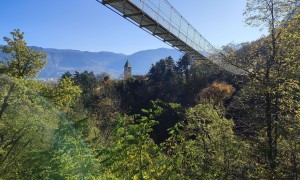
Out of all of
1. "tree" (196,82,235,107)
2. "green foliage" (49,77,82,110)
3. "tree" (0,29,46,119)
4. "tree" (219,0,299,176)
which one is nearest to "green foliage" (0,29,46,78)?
"tree" (0,29,46,119)

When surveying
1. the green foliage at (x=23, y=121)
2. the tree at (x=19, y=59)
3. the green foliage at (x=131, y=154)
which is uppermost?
the tree at (x=19, y=59)

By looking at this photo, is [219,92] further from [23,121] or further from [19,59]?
[23,121]

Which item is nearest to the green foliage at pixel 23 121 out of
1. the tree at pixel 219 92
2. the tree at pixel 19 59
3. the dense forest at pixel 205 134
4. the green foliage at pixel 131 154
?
the dense forest at pixel 205 134

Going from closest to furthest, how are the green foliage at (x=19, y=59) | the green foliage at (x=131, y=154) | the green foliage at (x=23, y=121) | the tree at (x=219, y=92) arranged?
1. the green foliage at (x=131, y=154)
2. the green foliage at (x=23, y=121)
3. the green foliage at (x=19, y=59)
4. the tree at (x=219, y=92)

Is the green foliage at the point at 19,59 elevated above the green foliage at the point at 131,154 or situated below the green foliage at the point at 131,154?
above

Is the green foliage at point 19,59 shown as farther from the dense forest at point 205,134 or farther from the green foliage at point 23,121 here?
the dense forest at point 205,134

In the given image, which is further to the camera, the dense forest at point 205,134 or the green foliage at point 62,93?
the green foliage at point 62,93

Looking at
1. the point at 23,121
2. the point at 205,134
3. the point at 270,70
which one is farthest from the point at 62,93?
the point at 270,70

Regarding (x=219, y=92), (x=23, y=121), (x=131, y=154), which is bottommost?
(x=23, y=121)

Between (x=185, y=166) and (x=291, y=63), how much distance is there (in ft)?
8.97

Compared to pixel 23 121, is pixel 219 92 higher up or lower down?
higher up

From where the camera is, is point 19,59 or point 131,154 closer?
point 131,154

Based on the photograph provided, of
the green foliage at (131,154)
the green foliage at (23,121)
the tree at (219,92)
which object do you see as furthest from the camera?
the tree at (219,92)

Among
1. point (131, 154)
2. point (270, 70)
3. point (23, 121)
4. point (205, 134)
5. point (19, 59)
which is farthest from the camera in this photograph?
point (19, 59)
